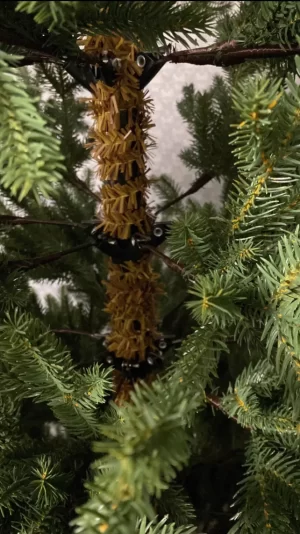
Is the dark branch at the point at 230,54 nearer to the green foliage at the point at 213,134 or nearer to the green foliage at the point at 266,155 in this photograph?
the green foliage at the point at 266,155

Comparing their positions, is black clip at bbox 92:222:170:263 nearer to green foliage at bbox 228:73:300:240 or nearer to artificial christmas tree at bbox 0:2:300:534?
artificial christmas tree at bbox 0:2:300:534

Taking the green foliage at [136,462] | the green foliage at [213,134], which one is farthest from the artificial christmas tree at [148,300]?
the green foliage at [213,134]

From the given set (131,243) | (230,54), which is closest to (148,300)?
(131,243)

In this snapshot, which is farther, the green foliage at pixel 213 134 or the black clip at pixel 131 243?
the green foliage at pixel 213 134

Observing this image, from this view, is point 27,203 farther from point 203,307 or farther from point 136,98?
point 203,307

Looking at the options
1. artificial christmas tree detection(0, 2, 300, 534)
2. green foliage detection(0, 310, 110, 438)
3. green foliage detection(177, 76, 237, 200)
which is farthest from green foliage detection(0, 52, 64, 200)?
green foliage detection(177, 76, 237, 200)

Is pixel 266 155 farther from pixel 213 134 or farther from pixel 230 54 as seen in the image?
pixel 213 134

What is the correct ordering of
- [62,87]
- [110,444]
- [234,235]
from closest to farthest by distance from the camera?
[110,444]
[234,235]
[62,87]

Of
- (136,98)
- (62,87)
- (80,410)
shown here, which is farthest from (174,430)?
(62,87)
